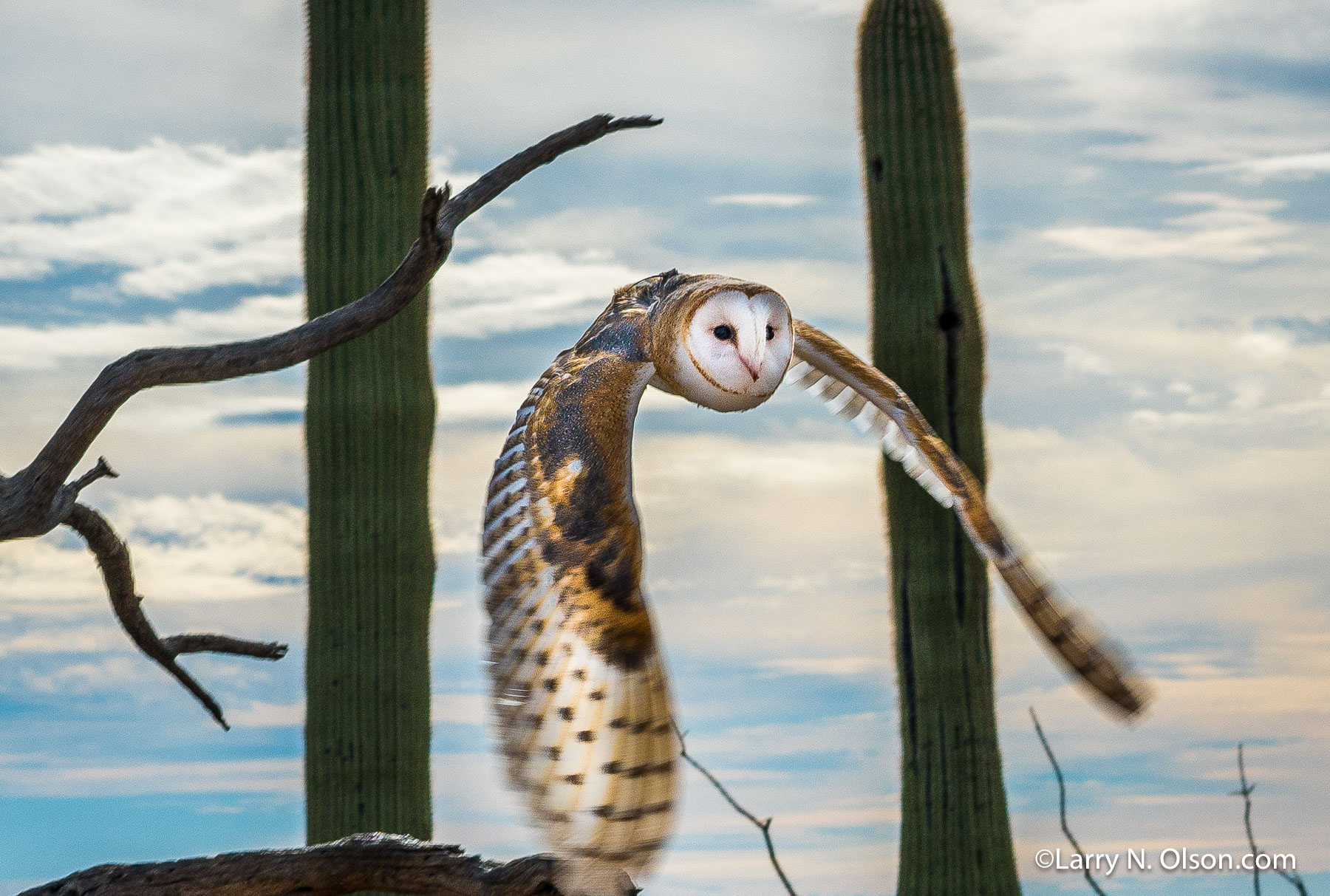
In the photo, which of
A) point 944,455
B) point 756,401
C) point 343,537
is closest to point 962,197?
point 343,537

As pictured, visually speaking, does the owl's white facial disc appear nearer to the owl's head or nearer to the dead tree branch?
the owl's head

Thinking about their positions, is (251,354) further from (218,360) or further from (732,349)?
(732,349)

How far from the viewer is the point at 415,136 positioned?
3150 millimetres

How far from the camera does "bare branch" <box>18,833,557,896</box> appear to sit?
1829mm

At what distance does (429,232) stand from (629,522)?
2.64 ft

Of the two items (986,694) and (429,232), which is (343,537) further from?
(986,694)

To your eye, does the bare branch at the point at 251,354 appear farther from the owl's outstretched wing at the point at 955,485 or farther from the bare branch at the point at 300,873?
the bare branch at the point at 300,873

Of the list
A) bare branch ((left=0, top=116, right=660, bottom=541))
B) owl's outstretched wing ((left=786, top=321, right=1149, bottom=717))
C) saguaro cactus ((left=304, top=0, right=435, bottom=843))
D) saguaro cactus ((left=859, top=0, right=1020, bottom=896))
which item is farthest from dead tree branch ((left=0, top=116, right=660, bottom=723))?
saguaro cactus ((left=859, top=0, right=1020, bottom=896))

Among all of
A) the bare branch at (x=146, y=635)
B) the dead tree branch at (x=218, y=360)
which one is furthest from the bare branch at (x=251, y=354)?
the bare branch at (x=146, y=635)

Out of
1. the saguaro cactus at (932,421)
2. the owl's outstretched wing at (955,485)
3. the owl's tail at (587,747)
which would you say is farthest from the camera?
the saguaro cactus at (932,421)

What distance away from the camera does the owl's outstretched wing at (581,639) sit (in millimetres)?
1088

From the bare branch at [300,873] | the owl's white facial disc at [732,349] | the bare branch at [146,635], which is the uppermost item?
the owl's white facial disc at [732,349]

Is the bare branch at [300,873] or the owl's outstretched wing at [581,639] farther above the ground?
→ the owl's outstretched wing at [581,639]

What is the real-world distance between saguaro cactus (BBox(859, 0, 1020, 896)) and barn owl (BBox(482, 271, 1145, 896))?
2.05 metres
